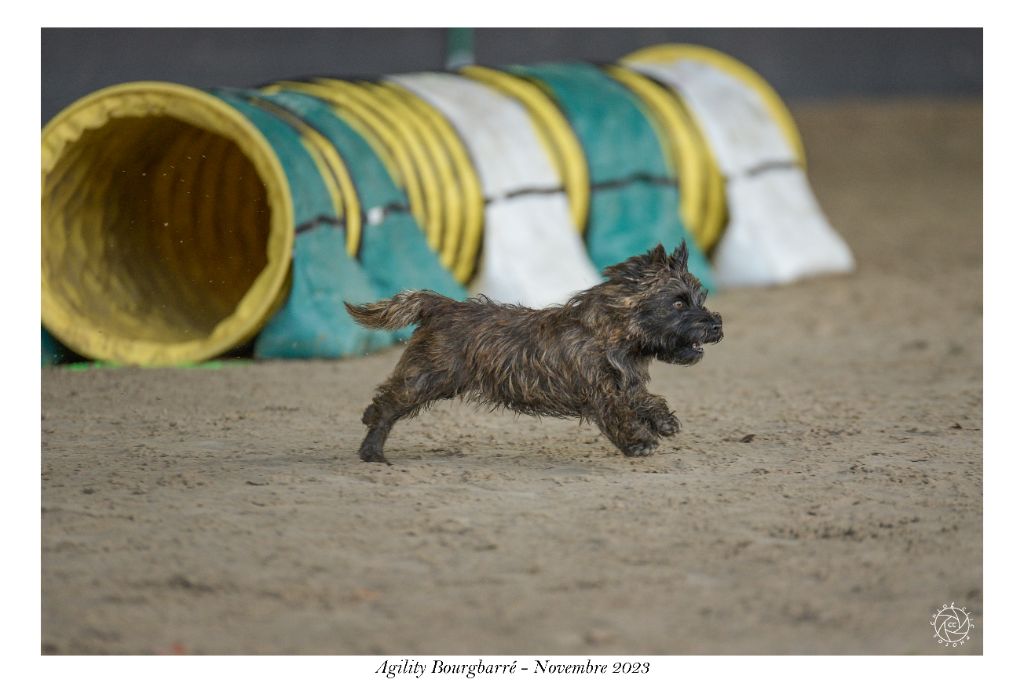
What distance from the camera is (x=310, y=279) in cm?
785

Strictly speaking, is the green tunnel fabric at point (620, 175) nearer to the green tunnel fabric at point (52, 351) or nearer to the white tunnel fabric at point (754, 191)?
the white tunnel fabric at point (754, 191)

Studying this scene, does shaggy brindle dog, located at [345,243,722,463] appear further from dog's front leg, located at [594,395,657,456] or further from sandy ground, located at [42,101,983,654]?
sandy ground, located at [42,101,983,654]

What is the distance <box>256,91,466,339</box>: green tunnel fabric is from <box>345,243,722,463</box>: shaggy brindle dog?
292cm

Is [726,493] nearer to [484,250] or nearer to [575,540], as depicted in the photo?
[575,540]

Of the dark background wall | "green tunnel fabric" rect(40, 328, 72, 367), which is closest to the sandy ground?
"green tunnel fabric" rect(40, 328, 72, 367)

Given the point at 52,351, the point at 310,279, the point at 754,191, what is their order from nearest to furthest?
the point at 310,279 → the point at 52,351 → the point at 754,191

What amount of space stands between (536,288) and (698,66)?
3728 millimetres

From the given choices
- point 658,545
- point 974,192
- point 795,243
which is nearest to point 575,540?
point 658,545

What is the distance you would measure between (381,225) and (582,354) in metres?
3.45

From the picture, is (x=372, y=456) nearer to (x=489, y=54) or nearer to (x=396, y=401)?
(x=396, y=401)

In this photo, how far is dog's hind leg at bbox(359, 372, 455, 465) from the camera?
5.39 meters

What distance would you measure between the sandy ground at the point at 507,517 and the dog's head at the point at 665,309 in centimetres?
49

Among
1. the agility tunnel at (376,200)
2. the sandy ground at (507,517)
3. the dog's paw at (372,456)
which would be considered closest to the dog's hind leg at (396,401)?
the dog's paw at (372,456)

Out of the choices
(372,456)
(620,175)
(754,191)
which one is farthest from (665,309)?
(754,191)
